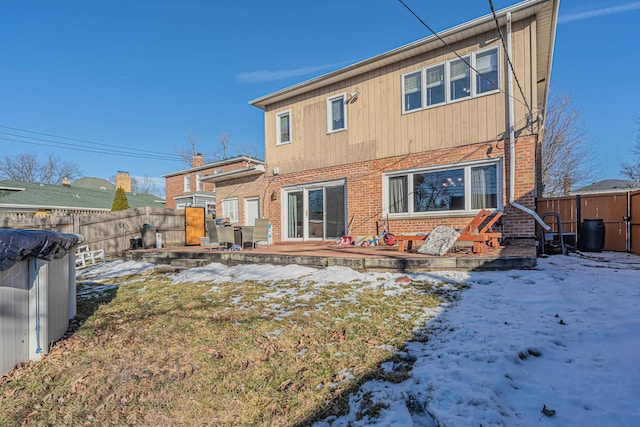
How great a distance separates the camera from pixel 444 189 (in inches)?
344

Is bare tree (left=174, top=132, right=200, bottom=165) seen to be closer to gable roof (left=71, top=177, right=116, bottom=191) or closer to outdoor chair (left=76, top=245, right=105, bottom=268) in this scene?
gable roof (left=71, top=177, right=116, bottom=191)

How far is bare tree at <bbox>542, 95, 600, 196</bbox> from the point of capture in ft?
66.0

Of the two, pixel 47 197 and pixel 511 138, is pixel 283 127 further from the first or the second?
pixel 47 197

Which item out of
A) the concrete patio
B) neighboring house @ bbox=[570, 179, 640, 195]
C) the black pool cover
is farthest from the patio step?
neighboring house @ bbox=[570, 179, 640, 195]

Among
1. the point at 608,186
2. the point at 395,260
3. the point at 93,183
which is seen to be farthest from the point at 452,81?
the point at 93,183

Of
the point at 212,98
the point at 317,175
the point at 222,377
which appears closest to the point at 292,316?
the point at 222,377

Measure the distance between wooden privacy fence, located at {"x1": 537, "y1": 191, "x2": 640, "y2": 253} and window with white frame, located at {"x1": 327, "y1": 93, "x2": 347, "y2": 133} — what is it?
630cm

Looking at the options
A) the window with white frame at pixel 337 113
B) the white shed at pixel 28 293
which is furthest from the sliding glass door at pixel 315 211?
the white shed at pixel 28 293

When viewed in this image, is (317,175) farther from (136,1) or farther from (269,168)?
(136,1)

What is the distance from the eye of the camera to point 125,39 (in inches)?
610

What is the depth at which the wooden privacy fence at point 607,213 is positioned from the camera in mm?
8231

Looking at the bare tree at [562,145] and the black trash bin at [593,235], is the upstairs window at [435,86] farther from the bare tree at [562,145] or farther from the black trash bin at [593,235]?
the bare tree at [562,145]

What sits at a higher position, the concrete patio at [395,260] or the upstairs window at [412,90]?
the upstairs window at [412,90]

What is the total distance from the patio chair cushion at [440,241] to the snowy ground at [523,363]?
5.37 feet
